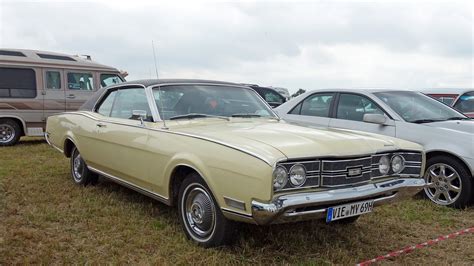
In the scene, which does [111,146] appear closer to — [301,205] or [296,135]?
[296,135]

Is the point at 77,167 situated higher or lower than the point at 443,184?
lower

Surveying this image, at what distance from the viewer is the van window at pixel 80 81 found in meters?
11.0

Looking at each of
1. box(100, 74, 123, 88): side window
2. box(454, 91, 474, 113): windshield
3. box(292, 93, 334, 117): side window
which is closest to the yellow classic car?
box(292, 93, 334, 117): side window

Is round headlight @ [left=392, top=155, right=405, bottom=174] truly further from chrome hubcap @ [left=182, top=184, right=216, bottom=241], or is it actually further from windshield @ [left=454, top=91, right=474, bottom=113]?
windshield @ [left=454, top=91, right=474, bottom=113]

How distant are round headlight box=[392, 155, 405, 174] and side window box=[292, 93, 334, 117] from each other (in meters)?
2.75

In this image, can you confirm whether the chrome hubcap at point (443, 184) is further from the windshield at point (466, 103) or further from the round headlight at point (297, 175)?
the windshield at point (466, 103)

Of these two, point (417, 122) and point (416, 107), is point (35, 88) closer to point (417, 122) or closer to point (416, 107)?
point (416, 107)

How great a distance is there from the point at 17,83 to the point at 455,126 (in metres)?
9.46

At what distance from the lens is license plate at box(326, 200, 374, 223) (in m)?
3.12

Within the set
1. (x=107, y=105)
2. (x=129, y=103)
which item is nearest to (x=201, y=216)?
(x=129, y=103)

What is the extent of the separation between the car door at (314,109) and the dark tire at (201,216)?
2.95 metres

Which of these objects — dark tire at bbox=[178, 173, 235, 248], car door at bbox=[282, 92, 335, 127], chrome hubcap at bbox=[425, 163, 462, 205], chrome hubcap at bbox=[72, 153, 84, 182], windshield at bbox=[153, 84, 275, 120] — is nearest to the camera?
dark tire at bbox=[178, 173, 235, 248]

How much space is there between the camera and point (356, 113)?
241 inches

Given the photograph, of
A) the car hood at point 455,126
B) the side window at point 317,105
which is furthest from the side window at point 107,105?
the car hood at point 455,126
